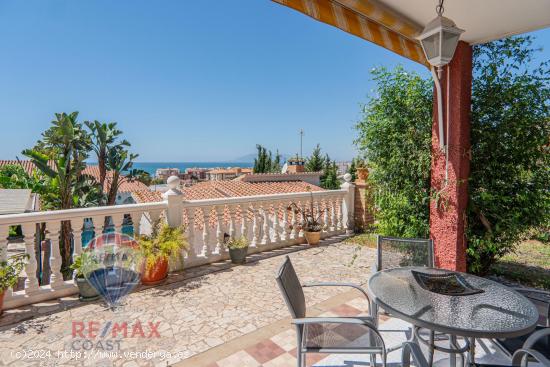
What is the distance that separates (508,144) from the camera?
3.15 metres

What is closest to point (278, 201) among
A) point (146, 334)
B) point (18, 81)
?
point (146, 334)

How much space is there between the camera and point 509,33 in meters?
2.88

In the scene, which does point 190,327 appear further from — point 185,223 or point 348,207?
point 348,207

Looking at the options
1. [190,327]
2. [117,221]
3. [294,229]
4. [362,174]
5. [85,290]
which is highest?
[362,174]

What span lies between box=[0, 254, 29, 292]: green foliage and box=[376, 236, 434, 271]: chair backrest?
148 inches

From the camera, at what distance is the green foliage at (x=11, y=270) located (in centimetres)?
274

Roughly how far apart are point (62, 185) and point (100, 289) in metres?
4.09

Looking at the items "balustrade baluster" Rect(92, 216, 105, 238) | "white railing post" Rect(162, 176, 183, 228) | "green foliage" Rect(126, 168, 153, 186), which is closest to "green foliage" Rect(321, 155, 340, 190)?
"green foliage" Rect(126, 168, 153, 186)

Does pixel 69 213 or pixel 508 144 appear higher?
pixel 508 144

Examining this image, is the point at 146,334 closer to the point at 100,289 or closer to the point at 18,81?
the point at 100,289

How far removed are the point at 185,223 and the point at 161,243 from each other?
94 cm

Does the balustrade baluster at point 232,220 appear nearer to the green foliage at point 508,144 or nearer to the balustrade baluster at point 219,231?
the balustrade baluster at point 219,231

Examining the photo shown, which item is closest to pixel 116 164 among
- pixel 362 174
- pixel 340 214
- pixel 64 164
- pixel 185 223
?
pixel 64 164

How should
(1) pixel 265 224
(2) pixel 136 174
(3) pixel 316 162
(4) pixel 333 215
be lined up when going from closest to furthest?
(1) pixel 265 224
(4) pixel 333 215
(2) pixel 136 174
(3) pixel 316 162
